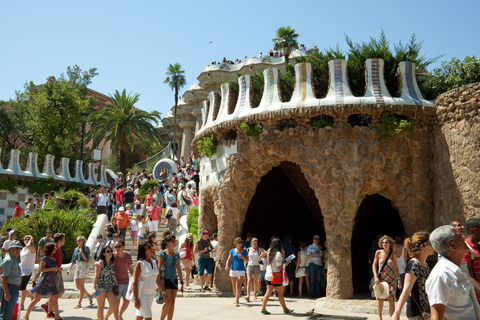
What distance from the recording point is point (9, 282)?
723 centimetres

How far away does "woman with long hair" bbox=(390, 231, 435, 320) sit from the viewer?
4.87m

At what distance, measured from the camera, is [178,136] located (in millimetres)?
53000

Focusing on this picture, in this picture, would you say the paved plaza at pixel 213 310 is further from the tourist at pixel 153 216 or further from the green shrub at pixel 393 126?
the tourist at pixel 153 216

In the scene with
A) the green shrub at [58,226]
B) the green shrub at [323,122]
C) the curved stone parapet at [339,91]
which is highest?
the curved stone parapet at [339,91]

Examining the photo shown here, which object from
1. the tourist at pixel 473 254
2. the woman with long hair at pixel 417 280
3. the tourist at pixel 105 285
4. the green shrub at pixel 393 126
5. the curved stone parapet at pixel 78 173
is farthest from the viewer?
Answer: the curved stone parapet at pixel 78 173

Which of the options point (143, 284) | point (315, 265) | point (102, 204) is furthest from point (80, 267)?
point (102, 204)

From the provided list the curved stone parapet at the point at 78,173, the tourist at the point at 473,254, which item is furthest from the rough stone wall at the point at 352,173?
the curved stone parapet at the point at 78,173

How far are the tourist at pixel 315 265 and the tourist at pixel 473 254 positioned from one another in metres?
7.19

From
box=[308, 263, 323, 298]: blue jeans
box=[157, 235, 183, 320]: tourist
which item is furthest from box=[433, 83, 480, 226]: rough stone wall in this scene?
box=[157, 235, 183, 320]: tourist

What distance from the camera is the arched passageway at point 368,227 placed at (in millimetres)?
15859

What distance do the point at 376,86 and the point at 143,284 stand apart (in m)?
7.76

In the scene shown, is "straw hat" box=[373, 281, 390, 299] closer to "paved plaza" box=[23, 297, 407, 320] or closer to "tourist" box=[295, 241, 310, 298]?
"paved plaza" box=[23, 297, 407, 320]

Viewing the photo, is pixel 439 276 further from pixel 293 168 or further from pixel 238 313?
pixel 293 168

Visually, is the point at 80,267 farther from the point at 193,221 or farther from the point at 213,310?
the point at 193,221
